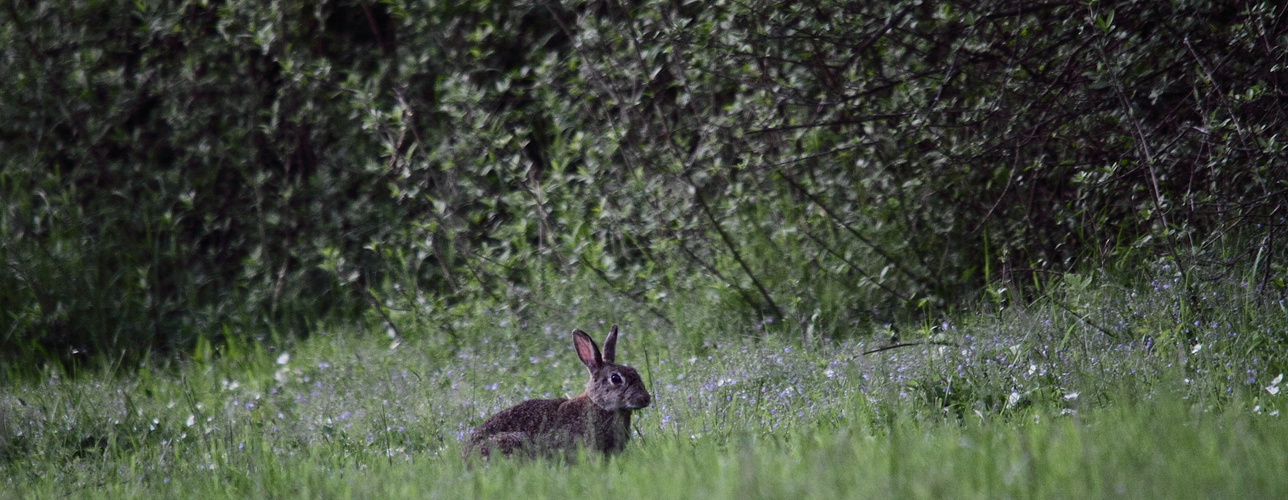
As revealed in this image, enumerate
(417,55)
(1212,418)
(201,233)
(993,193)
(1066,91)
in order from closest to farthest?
(1212,418) → (1066,91) → (993,193) → (417,55) → (201,233)

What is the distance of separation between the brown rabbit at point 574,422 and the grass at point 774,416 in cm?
18

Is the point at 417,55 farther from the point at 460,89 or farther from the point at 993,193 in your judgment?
the point at 993,193

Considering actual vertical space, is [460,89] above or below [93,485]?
above

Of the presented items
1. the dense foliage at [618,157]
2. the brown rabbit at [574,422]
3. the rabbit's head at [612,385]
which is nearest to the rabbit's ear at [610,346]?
the rabbit's head at [612,385]

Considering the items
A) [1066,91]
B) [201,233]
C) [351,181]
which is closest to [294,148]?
[351,181]

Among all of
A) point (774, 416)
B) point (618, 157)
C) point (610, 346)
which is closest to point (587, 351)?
point (610, 346)

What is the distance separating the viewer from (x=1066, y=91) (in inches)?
261

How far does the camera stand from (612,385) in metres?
5.29

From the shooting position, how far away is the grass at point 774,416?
12.5ft

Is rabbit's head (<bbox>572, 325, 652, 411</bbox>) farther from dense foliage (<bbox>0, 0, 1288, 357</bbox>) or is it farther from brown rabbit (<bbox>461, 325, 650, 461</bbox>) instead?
dense foliage (<bbox>0, 0, 1288, 357</bbox>)

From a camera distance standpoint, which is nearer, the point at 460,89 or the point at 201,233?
the point at 460,89

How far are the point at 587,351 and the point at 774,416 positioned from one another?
2.93 feet


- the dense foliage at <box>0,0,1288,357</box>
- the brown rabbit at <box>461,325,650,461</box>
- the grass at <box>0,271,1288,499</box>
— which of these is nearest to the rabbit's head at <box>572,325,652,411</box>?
the brown rabbit at <box>461,325,650,461</box>

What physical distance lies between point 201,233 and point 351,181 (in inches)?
63.0
